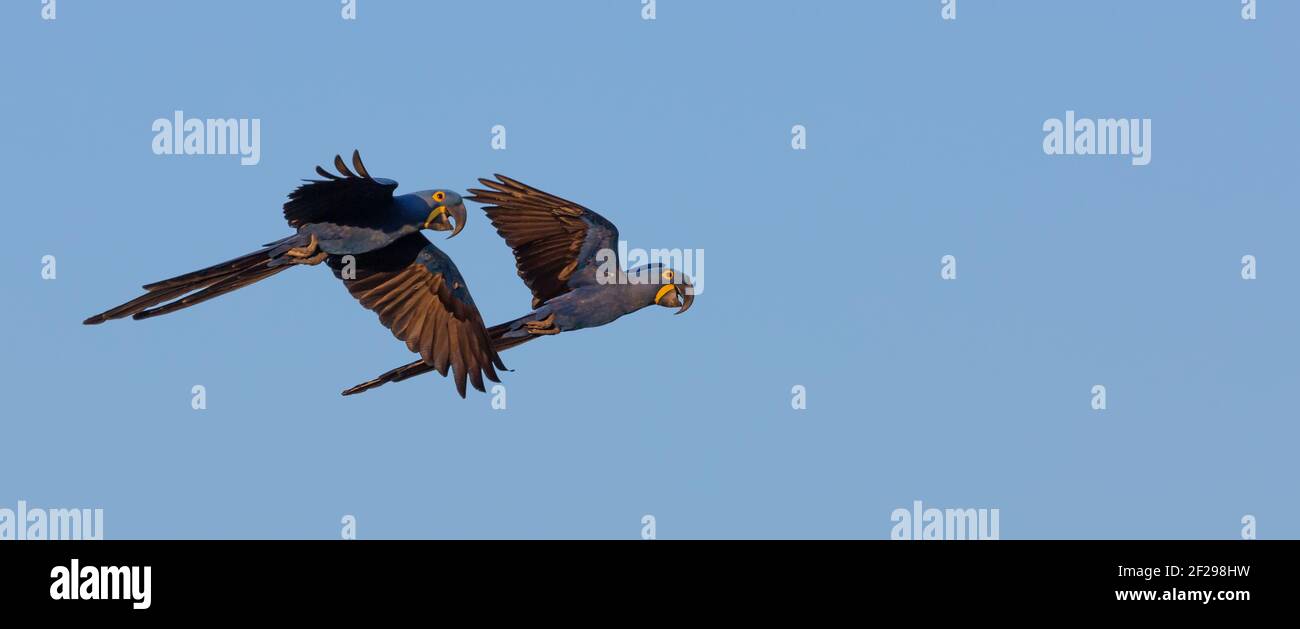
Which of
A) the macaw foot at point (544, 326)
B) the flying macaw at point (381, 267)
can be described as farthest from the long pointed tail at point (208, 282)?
the macaw foot at point (544, 326)

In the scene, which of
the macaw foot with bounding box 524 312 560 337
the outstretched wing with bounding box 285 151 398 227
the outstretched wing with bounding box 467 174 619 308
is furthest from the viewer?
the outstretched wing with bounding box 467 174 619 308

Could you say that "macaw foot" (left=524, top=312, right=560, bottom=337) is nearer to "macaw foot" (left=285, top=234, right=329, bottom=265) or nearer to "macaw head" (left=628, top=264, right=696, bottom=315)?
"macaw head" (left=628, top=264, right=696, bottom=315)

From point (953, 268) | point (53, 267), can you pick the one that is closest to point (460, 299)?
point (53, 267)

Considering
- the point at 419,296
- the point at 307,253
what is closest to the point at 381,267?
the point at 419,296

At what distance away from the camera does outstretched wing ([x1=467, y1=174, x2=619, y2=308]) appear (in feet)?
88.4

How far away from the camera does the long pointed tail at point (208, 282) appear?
2462 centimetres

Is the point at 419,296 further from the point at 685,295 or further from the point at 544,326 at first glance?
the point at 685,295

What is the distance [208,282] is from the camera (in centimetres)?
2469

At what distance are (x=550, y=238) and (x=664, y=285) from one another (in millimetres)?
1921

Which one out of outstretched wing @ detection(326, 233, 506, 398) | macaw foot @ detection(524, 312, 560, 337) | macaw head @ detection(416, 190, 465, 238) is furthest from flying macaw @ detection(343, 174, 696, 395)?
macaw head @ detection(416, 190, 465, 238)

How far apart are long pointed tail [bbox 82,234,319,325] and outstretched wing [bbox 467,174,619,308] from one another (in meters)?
3.34

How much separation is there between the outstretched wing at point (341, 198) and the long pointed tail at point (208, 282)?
1.13 feet
